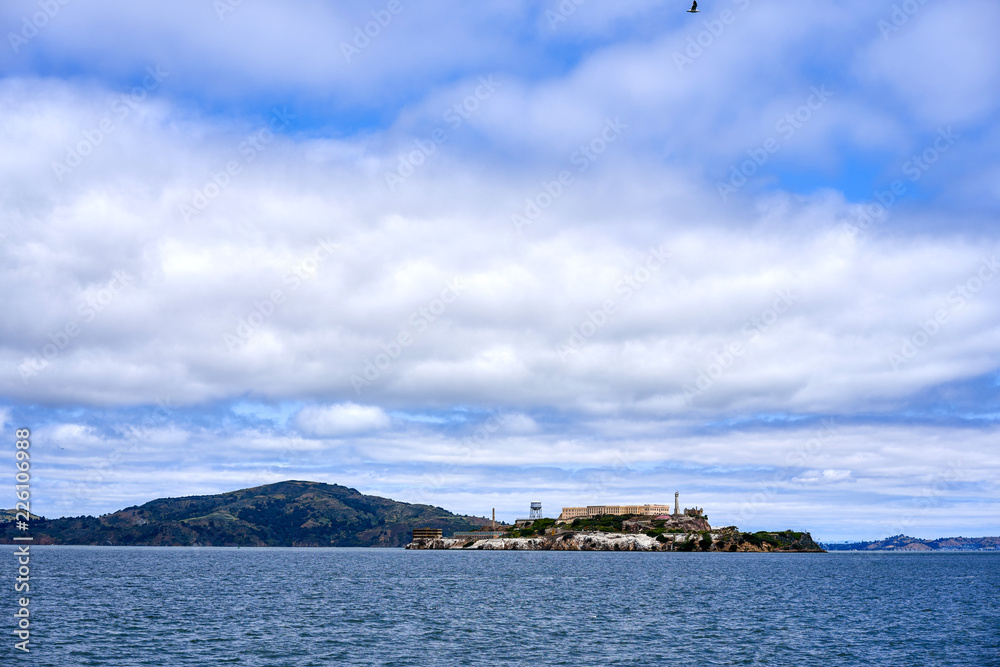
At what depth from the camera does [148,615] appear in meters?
89.4

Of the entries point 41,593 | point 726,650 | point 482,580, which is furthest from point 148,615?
point 482,580

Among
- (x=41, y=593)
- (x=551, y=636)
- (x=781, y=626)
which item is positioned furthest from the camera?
(x=41, y=593)

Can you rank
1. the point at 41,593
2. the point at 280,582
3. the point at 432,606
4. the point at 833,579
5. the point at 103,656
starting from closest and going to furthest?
the point at 103,656 → the point at 432,606 → the point at 41,593 → the point at 280,582 → the point at 833,579

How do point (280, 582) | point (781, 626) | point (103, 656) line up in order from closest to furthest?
point (103, 656) → point (781, 626) → point (280, 582)

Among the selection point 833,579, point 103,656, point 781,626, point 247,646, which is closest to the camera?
point 103,656

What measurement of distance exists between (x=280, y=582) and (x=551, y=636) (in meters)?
91.5

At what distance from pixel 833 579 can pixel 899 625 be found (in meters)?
100

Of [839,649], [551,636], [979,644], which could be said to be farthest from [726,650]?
[979,644]

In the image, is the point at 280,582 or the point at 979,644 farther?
the point at 280,582

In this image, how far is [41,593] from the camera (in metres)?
116

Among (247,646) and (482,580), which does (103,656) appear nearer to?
(247,646)

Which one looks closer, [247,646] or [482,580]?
[247,646]

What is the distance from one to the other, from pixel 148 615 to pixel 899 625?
84.7 meters

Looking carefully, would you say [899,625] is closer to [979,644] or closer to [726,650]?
[979,644]
